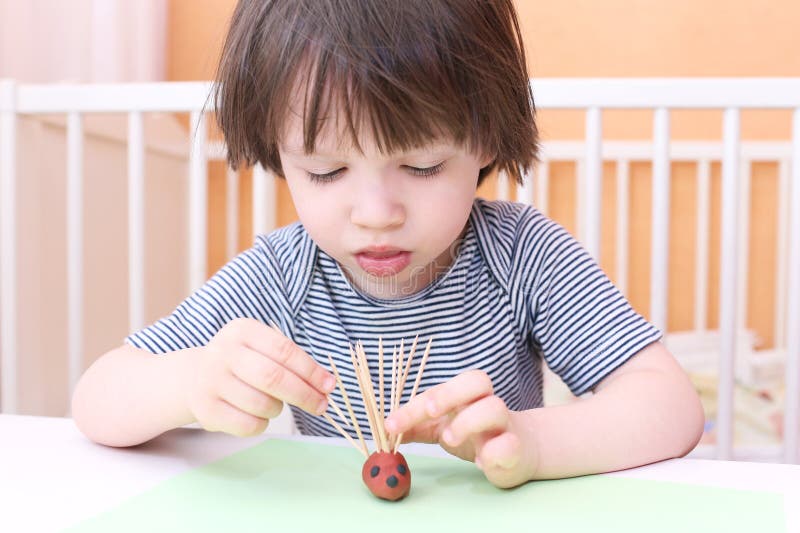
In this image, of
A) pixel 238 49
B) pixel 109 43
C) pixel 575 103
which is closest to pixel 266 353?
pixel 238 49

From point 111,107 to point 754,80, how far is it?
79 centimetres

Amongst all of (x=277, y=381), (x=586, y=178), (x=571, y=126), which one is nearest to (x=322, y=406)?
(x=277, y=381)

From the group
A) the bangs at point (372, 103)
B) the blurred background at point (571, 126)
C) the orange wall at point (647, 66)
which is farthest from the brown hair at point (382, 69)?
the orange wall at point (647, 66)

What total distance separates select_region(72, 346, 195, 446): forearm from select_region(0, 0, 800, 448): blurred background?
0.83 m

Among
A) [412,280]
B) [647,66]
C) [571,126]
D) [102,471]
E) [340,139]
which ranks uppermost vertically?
[647,66]

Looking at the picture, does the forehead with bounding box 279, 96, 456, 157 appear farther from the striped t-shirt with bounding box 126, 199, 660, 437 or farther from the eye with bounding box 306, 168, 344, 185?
the striped t-shirt with bounding box 126, 199, 660, 437

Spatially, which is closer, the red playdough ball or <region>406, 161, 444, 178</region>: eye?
the red playdough ball

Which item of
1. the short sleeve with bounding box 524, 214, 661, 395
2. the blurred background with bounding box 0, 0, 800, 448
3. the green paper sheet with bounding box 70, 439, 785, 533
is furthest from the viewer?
the blurred background with bounding box 0, 0, 800, 448

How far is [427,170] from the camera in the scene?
0.52 metres

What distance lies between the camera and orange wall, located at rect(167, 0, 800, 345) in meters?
1.70

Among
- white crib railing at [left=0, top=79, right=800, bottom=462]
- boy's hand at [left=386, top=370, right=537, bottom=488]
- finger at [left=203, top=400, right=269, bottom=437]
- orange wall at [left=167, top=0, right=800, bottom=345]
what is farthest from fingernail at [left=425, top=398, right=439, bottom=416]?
orange wall at [left=167, top=0, right=800, bottom=345]

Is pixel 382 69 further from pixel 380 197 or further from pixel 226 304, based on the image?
pixel 226 304

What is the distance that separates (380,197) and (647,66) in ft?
4.67

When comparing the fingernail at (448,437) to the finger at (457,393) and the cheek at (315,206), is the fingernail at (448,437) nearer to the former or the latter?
the finger at (457,393)
